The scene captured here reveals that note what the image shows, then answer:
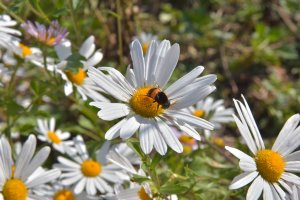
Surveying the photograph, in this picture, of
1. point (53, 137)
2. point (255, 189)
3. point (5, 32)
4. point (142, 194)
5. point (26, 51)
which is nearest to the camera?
point (255, 189)

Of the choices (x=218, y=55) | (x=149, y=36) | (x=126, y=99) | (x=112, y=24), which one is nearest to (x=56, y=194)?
(x=126, y=99)

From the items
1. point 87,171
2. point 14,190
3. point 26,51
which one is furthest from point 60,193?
point 26,51

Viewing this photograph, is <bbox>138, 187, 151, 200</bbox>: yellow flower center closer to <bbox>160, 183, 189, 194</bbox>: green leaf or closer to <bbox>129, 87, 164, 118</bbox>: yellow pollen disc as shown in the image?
<bbox>160, 183, 189, 194</bbox>: green leaf

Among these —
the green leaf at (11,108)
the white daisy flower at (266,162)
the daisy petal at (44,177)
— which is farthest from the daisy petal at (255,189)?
the green leaf at (11,108)

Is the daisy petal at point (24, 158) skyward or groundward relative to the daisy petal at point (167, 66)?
groundward

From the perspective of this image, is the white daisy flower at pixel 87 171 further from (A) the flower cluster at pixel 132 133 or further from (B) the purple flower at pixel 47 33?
(B) the purple flower at pixel 47 33

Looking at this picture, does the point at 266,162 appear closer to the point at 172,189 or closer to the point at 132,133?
the point at 172,189

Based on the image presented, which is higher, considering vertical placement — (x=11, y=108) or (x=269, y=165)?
(x=11, y=108)
